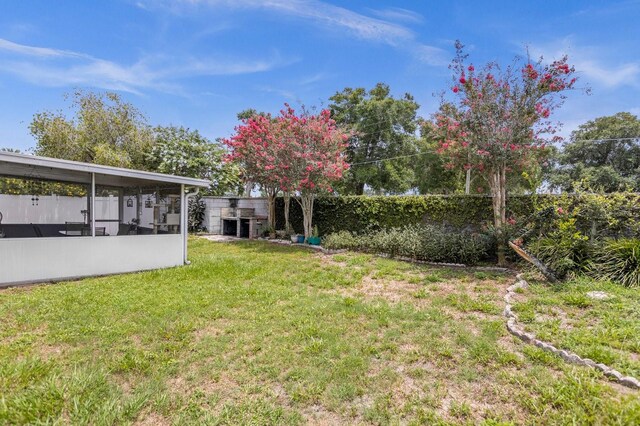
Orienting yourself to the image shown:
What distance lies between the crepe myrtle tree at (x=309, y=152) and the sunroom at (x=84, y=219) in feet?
10.5

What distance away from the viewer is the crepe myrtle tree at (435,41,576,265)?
7.10m

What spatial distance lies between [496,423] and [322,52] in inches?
451

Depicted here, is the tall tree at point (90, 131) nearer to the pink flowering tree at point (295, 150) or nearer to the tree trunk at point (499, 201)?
the pink flowering tree at point (295, 150)

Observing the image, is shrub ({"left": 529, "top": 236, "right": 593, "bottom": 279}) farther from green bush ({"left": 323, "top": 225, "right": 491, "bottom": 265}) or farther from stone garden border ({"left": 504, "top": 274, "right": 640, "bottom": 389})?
stone garden border ({"left": 504, "top": 274, "right": 640, "bottom": 389})

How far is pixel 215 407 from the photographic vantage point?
2.49 metres

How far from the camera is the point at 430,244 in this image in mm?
7953

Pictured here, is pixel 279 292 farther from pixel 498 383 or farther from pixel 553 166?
pixel 553 166

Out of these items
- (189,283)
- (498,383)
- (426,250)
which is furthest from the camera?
(426,250)

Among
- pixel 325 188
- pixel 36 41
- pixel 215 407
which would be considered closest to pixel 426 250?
pixel 325 188

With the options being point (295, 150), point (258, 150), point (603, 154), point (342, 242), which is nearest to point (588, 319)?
point (342, 242)

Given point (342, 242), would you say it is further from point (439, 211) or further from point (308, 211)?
point (439, 211)

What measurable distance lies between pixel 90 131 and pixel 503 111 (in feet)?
57.7

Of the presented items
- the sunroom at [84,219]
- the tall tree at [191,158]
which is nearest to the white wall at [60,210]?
the sunroom at [84,219]

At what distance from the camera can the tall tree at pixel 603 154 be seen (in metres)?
20.5
